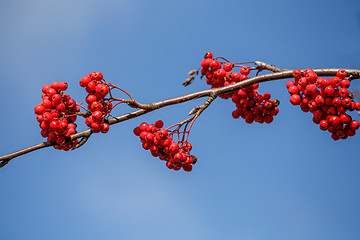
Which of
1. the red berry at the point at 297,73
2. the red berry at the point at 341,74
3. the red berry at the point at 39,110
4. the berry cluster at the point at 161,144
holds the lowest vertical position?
the berry cluster at the point at 161,144

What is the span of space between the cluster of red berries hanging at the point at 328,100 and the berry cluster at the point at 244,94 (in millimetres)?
626

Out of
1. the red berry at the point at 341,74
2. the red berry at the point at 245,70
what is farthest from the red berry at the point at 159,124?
the red berry at the point at 341,74

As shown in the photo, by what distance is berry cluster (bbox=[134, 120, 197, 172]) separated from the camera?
5.05 meters

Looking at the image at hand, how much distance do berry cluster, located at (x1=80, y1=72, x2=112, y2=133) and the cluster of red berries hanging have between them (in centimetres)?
227

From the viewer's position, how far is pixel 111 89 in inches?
195

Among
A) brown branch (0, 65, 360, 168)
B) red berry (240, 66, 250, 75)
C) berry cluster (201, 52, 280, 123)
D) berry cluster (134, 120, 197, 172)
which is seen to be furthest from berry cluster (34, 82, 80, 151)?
red berry (240, 66, 250, 75)

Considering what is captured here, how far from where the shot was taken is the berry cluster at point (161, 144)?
5055 millimetres

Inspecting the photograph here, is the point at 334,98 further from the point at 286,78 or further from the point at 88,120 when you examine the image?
the point at 88,120

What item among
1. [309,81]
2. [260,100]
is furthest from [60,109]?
[309,81]

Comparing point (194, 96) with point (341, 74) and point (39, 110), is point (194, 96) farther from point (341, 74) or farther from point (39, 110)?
point (39, 110)

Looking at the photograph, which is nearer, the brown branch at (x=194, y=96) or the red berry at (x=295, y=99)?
the brown branch at (x=194, y=96)

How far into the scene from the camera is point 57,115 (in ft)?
15.7

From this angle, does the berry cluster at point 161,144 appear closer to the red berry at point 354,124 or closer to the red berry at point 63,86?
the red berry at point 63,86

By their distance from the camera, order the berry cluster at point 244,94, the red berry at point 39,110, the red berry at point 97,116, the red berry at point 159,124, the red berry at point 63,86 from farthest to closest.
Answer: the berry cluster at point 244,94, the red berry at point 159,124, the red berry at point 63,86, the red berry at point 39,110, the red berry at point 97,116
